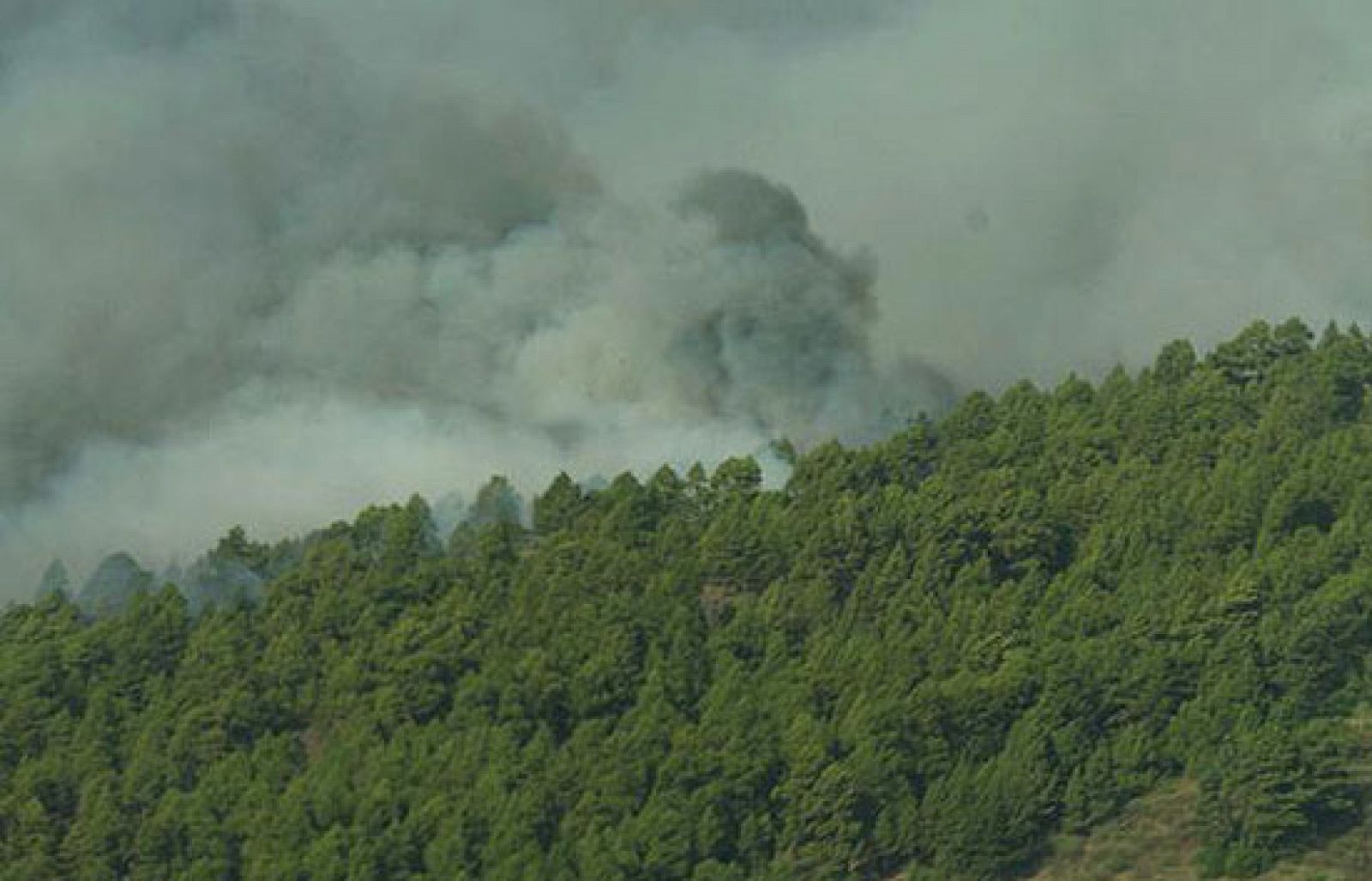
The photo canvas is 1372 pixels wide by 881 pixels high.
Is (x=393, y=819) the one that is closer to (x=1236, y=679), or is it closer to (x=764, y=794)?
(x=764, y=794)

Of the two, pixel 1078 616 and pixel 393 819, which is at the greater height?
pixel 1078 616

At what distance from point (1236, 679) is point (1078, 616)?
1697 cm

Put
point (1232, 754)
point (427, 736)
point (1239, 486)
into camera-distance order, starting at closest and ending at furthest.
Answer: point (1232, 754), point (427, 736), point (1239, 486)

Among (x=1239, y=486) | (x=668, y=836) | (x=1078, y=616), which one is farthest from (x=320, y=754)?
(x=1239, y=486)

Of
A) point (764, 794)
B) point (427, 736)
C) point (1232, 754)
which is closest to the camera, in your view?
point (1232, 754)

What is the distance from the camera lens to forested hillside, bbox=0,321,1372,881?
14088 cm

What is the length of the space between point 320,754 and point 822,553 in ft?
138

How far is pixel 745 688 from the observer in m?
157

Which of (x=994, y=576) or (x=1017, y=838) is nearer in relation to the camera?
(x=1017, y=838)

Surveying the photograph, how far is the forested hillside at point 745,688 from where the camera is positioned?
140875 millimetres

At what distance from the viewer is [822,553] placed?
177m

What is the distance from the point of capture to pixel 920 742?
147 m

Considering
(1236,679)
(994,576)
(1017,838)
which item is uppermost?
(994,576)

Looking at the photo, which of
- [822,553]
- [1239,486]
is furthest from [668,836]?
[1239,486]
